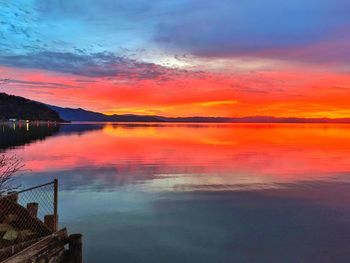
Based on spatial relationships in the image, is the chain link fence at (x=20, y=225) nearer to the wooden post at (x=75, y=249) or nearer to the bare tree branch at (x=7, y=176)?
the wooden post at (x=75, y=249)

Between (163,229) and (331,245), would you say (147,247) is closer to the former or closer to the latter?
(163,229)

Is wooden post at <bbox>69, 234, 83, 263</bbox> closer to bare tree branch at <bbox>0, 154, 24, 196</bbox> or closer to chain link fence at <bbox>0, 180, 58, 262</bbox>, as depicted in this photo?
chain link fence at <bbox>0, 180, 58, 262</bbox>

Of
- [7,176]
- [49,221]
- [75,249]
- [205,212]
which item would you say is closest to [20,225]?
[49,221]

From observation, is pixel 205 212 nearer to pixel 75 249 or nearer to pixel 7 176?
pixel 75 249

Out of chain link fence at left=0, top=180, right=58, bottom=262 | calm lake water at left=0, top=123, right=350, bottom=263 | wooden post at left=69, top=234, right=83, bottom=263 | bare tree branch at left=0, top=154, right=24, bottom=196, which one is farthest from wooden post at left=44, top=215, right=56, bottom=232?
bare tree branch at left=0, top=154, right=24, bottom=196

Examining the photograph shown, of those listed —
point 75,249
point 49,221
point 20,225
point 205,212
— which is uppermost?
point 49,221

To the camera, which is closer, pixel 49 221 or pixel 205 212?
pixel 49 221

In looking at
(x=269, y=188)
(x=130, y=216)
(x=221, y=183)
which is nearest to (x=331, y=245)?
(x=130, y=216)

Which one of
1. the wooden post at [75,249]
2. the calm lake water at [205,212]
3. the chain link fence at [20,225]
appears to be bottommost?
the calm lake water at [205,212]

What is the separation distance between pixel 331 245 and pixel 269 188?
47.5 feet

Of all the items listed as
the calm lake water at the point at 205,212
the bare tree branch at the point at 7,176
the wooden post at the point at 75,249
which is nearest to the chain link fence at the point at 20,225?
the wooden post at the point at 75,249

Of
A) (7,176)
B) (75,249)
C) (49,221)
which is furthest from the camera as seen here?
(7,176)

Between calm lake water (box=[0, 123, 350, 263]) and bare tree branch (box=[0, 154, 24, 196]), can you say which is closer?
calm lake water (box=[0, 123, 350, 263])

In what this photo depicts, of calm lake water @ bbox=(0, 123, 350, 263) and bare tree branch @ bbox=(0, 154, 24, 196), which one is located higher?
A: bare tree branch @ bbox=(0, 154, 24, 196)
